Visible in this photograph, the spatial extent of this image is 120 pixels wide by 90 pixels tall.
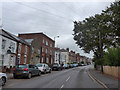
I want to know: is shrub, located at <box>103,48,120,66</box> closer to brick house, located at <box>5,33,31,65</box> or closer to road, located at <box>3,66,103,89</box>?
road, located at <box>3,66,103,89</box>

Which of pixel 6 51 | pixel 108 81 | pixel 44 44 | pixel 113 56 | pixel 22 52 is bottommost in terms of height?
pixel 108 81

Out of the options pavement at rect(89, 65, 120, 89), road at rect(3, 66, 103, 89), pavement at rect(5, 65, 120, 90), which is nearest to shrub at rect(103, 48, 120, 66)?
pavement at rect(89, 65, 120, 89)

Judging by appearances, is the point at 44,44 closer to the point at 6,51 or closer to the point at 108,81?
the point at 6,51

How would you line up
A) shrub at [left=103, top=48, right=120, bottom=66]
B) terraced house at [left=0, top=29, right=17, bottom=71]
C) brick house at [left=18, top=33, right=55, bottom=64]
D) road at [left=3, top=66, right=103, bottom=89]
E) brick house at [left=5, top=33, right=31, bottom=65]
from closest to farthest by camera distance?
road at [left=3, top=66, right=103, bottom=89] → shrub at [left=103, top=48, right=120, bottom=66] → terraced house at [left=0, top=29, right=17, bottom=71] → brick house at [left=5, top=33, right=31, bottom=65] → brick house at [left=18, top=33, right=55, bottom=64]

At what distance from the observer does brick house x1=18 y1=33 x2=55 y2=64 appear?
2023 inches

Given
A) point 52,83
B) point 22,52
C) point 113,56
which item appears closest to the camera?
point 52,83

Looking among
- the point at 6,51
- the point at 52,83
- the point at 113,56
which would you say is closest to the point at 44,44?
the point at 6,51

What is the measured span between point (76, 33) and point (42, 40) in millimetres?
11642

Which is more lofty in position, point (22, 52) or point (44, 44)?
point (44, 44)

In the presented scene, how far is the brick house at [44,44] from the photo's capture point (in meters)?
51.4

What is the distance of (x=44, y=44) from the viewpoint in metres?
54.2

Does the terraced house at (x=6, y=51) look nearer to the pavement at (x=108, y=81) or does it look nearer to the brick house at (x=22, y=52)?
the brick house at (x=22, y=52)

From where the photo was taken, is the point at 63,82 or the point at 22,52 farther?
the point at 22,52

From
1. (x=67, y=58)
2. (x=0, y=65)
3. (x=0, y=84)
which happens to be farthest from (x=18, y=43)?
(x=67, y=58)
